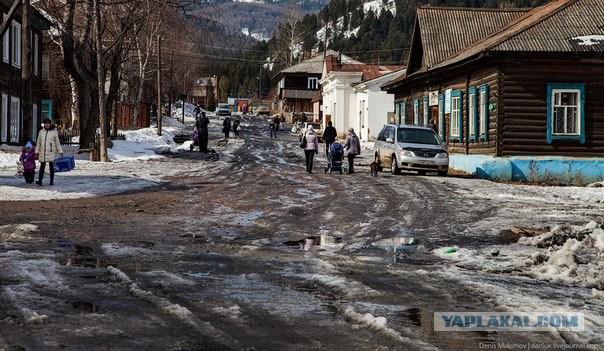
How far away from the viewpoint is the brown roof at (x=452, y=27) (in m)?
36.7

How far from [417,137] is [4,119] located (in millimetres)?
18102

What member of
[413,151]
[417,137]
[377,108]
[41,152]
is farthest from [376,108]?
[41,152]

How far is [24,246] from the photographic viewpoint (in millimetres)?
10016

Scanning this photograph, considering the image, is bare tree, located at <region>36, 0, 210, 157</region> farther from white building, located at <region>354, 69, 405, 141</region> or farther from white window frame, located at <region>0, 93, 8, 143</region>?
white building, located at <region>354, 69, 405, 141</region>

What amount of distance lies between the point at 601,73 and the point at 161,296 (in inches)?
890

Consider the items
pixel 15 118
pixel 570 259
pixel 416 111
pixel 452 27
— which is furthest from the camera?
pixel 416 111

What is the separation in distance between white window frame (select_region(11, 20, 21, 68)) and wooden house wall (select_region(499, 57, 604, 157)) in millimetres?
21634

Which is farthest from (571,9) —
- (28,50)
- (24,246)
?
(24,246)

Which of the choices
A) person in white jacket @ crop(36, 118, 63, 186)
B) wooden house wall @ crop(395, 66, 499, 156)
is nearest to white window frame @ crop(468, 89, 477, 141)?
wooden house wall @ crop(395, 66, 499, 156)

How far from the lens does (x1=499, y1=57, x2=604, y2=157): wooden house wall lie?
26156 millimetres

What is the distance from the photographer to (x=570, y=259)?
922 cm

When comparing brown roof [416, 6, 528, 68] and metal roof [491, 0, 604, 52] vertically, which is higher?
brown roof [416, 6, 528, 68]

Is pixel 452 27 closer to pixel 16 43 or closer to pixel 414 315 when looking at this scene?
pixel 16 43

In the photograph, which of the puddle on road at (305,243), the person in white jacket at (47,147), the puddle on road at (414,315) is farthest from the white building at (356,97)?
the puddle on road at (414,315)
